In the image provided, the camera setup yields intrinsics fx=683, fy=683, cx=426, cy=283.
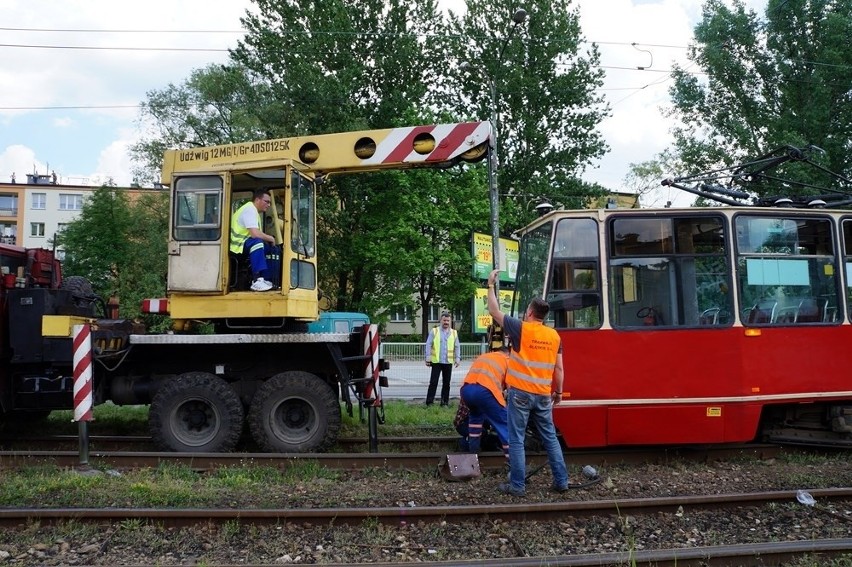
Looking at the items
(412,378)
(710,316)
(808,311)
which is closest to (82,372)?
(710,316)

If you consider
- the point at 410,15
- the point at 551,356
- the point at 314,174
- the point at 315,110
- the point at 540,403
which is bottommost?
the point at 540,403

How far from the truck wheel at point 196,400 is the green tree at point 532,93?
87.3ft

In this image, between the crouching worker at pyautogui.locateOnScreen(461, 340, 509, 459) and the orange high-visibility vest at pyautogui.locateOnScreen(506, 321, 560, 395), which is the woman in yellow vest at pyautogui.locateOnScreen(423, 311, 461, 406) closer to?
the crouching worker at pyautogui.locateOnScreen(461, 340, 509, 459)

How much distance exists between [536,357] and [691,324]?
219cm

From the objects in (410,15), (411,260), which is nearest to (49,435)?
(411,260)

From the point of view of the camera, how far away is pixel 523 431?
20.9ft

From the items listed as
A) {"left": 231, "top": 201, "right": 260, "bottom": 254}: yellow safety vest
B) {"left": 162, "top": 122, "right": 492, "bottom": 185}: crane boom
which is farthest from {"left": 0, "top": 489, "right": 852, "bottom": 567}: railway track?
{"left": 162, "top": 122, "right": 492, "bottom": 185}: crane boom

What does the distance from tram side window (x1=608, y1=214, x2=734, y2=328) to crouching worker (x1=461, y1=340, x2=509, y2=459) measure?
4.44 ft

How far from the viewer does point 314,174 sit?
27.2ft

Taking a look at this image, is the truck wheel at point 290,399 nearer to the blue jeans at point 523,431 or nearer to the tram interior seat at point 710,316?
the blue jeans at point 523,431

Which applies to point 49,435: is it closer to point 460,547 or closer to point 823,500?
point 460,547

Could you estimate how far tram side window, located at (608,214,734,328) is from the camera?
739 cm

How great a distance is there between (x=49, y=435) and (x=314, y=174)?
5194mm

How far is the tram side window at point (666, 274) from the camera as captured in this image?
Result: 739 cm
